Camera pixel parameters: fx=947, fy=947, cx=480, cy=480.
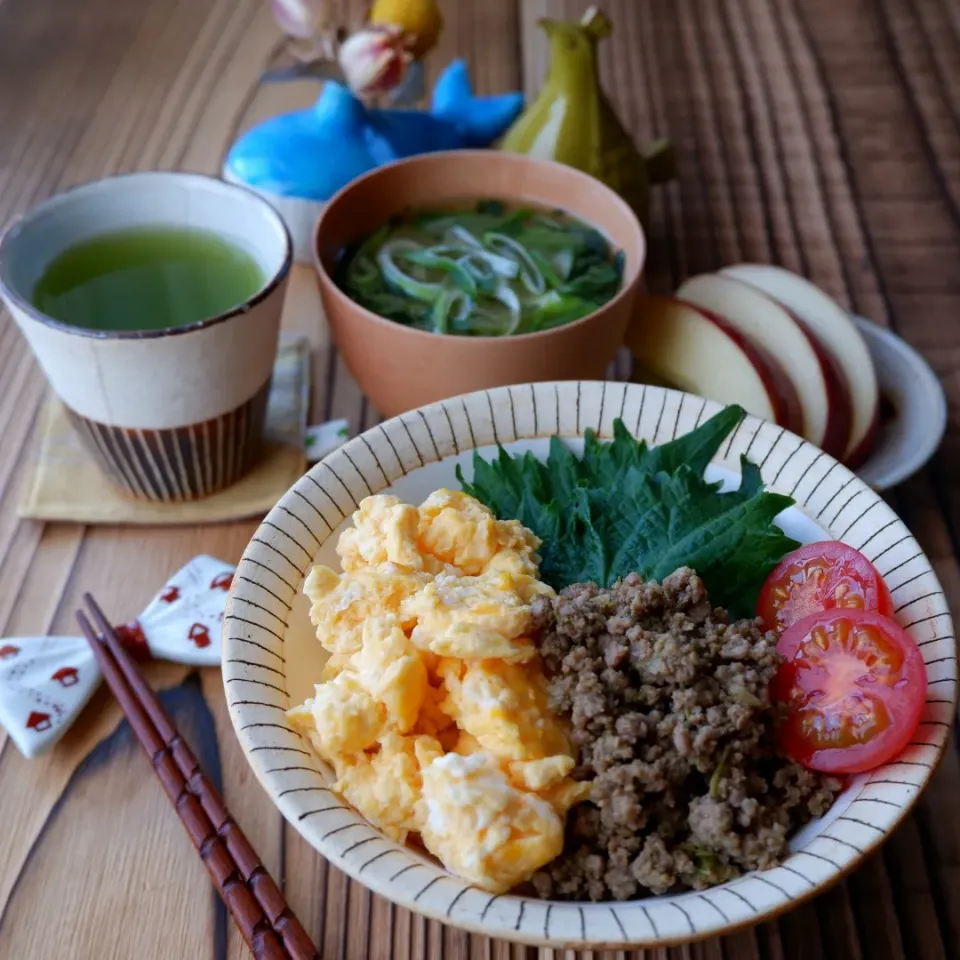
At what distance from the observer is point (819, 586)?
4.10 feet

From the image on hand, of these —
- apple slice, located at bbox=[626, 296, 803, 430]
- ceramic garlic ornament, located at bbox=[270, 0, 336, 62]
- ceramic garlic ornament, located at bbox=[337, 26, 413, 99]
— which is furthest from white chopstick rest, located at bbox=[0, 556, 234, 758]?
ceramic garlic ornament, located at bbox=[270, 0, 336, 62]

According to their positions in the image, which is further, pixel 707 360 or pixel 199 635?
pixel 707 360

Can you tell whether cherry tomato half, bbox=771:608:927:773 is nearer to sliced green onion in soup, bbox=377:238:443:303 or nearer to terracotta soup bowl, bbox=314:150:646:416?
terracotta soup bowl, bbox=314:150:646:416

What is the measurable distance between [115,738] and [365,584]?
→ 0.55m

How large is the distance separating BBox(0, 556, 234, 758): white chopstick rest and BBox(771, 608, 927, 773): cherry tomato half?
0.90 m

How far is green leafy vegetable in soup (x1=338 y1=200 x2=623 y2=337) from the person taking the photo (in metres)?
1.88

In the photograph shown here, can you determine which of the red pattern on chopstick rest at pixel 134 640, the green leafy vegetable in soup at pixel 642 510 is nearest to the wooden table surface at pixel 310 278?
the red pattern on chopstick rest at pixel 134 640

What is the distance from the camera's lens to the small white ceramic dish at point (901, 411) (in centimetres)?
179

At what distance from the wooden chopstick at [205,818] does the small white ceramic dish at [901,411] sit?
1236 mm

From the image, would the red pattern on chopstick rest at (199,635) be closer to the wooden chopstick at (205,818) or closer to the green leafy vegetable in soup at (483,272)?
the wooden chopstick at (205,818)

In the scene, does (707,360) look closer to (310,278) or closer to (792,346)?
(792,346)

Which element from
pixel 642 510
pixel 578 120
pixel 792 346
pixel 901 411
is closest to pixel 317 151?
pixel 578 120

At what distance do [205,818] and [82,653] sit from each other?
387mm

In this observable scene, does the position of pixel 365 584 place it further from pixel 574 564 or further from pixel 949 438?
pixel 949 438
